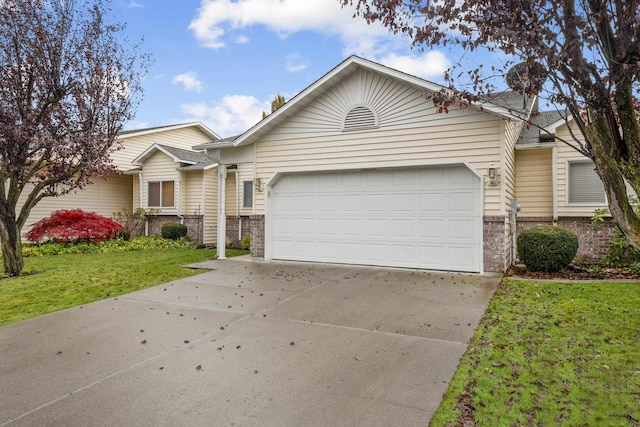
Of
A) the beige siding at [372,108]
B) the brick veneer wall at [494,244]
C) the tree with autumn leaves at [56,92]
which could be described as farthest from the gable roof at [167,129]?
the brick veneer wall at [494,244]

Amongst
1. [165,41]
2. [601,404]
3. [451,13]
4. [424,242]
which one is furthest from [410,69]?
[601,404]

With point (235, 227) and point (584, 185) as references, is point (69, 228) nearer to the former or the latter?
point (235, 227)

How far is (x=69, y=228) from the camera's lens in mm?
15070

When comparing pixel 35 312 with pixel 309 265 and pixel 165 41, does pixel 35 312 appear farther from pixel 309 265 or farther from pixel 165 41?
pixel 165 41

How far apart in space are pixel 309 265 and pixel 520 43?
7.53 meters

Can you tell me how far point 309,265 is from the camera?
10.5m

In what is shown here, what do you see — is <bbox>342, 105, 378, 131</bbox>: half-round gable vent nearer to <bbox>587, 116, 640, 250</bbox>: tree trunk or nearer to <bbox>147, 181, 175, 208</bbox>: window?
<bbox>587, 116, 640, 250</bbox>: tree trunk

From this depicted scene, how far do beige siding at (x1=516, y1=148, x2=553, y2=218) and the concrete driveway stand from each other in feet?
15.7

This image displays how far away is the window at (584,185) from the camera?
10891 mm

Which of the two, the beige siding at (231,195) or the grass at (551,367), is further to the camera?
the beige siding at (231,195)

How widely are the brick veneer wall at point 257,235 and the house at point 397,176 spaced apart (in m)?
0.03

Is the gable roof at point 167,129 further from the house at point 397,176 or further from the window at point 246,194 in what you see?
the house at point 397,176

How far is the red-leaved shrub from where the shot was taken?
48.7ft

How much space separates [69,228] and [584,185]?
55.5 feet
